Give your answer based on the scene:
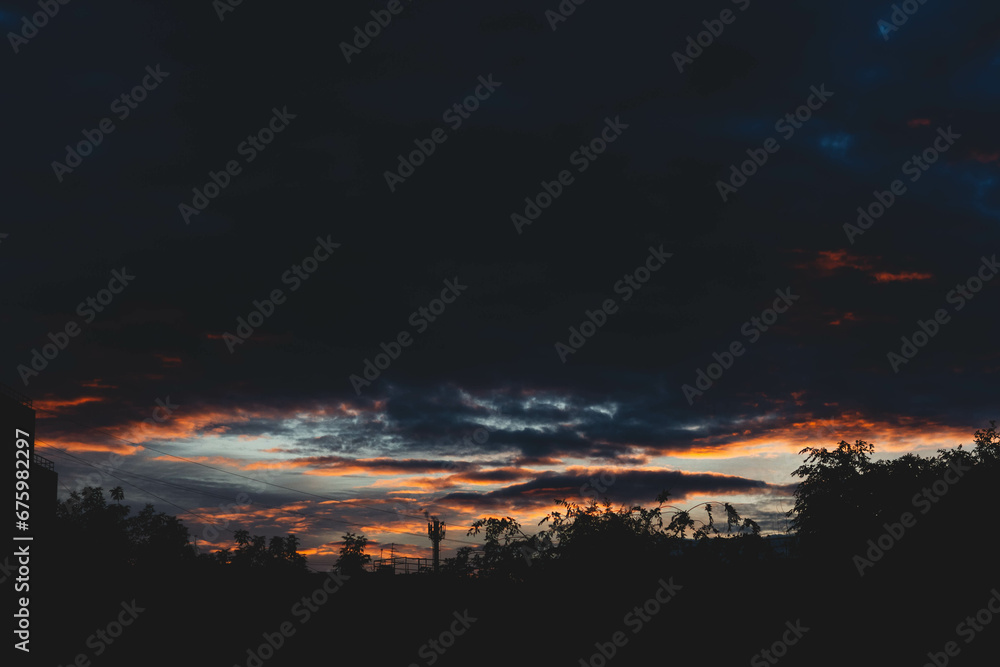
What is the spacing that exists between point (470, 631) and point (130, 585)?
17225 mm

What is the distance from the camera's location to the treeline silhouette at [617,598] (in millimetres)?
23609

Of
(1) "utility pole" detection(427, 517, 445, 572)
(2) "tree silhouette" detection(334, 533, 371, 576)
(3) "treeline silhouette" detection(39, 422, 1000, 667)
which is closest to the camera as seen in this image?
(3) "treeline silhouette" detection(39, 422, 1000, 667)

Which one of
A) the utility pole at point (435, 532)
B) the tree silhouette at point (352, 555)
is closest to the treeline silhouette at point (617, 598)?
the utility pole at point (435, 532)

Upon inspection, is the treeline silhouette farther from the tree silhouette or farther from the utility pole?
the tree silhouette

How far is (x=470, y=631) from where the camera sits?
95.2ft

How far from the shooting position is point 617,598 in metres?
25.3

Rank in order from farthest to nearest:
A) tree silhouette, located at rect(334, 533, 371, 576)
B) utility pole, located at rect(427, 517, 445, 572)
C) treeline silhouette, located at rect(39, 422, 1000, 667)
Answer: tree silhouette, located at rect(334, 533, 371, 576)
utility pole, located at rect(427, 517, 445, 572)
treeline silhouette, located at rect(39, 422, 1000, 667)

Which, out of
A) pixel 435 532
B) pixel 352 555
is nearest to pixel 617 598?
pixel 435 532

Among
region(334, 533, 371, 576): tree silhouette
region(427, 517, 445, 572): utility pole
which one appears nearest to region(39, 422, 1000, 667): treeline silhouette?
region(427, 517, 445, 572): utility pole

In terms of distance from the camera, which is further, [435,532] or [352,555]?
[352,555]

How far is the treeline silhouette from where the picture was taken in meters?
23.6

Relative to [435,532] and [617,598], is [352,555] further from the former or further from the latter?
[617,598]

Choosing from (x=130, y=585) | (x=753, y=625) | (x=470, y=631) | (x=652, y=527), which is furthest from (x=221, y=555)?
(x=753, y=625)

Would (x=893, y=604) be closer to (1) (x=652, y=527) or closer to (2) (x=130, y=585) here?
(1) (x=652, y=527)
